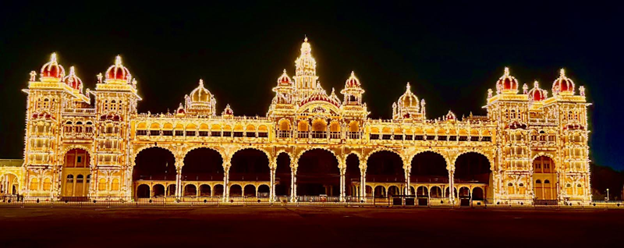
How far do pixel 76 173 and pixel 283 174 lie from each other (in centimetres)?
2550

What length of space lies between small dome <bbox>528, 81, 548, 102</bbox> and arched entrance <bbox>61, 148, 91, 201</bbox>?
59.5 metres

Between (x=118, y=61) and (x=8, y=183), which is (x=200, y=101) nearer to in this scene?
(x=118, y=61)

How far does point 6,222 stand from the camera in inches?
1241

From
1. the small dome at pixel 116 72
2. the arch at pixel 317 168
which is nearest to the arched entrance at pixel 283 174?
the arch at pixel 317 168

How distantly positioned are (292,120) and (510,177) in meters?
27.6

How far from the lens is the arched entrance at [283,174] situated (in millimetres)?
79938

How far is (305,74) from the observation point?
8781 centimetres

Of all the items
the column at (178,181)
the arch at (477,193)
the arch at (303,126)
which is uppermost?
the arch at (303,126)

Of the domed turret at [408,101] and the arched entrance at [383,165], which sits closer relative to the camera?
the arched entrance at [383,165]

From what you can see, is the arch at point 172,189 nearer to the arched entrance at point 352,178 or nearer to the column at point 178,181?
the column at point 178,181

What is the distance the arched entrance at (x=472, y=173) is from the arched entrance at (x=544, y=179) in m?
6.05

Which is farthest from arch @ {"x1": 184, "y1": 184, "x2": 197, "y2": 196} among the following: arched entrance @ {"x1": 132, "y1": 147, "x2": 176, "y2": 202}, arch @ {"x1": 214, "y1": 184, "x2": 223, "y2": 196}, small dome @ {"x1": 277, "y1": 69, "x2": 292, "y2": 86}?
small dome @ {"x1": 277, "y1": 69, "x2": 292, "y2": 86}

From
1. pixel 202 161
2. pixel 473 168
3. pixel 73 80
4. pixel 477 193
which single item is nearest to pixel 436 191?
pixel 477 193

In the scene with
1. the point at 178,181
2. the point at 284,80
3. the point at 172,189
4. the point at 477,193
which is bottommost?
the point at 477,193
